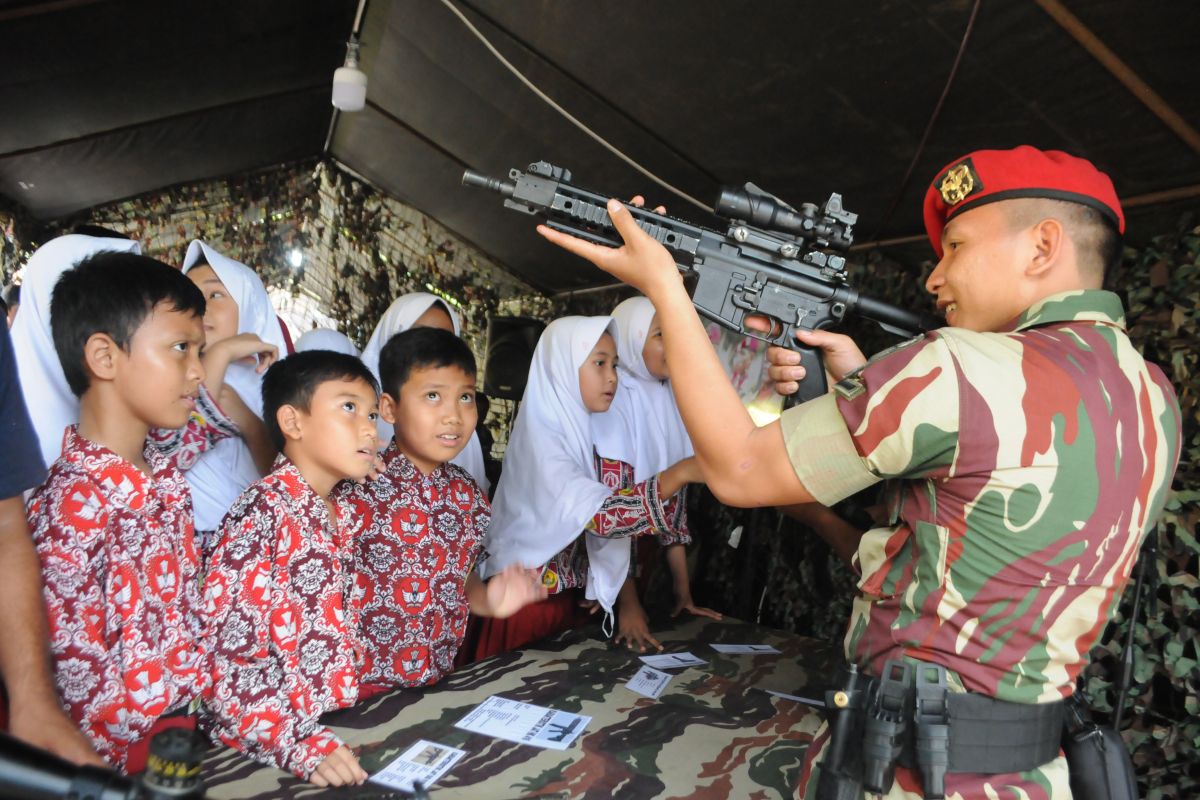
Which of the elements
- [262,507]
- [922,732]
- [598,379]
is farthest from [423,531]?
[922,732]

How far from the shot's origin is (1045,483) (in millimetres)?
1036

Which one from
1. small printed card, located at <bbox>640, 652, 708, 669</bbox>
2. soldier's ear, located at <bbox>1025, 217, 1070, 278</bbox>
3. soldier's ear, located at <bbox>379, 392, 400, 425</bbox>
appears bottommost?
small printed card, located at <bbox>640, 652, 708, 669</bbox>

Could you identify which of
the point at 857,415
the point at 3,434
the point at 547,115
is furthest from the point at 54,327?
the point at 547,115

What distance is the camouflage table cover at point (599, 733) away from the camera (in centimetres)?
159

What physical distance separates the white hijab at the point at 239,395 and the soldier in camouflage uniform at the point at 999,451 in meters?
1.79

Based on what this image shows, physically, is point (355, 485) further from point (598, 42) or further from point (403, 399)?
point (598, 42)

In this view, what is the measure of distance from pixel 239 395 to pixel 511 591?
1167 mm

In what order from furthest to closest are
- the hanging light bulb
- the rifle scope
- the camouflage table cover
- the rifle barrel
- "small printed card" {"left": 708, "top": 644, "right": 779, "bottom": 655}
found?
the hanging light bulb < "small printed card" {"left": 708, "top": 644, "right": 779, "bottom": 655} < the rifle barrel < the rifle scope < the camouflage table cover

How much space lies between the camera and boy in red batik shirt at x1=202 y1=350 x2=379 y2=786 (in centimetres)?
154

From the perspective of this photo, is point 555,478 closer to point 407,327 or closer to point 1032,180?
point 407,327

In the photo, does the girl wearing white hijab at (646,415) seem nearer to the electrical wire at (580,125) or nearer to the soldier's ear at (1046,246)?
the electrical wire at (580,125)

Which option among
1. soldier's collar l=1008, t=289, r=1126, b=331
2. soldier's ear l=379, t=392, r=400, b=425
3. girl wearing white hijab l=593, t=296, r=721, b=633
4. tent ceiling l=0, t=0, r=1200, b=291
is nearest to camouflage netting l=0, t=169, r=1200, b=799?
tent ceiling l=0, t=0, r=1200, b=291

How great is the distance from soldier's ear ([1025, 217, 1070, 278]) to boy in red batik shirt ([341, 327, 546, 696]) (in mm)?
1626

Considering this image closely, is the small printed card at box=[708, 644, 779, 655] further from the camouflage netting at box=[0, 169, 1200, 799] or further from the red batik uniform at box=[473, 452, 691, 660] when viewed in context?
the camouflage netting at box=[0, 169, 1200, 799]
